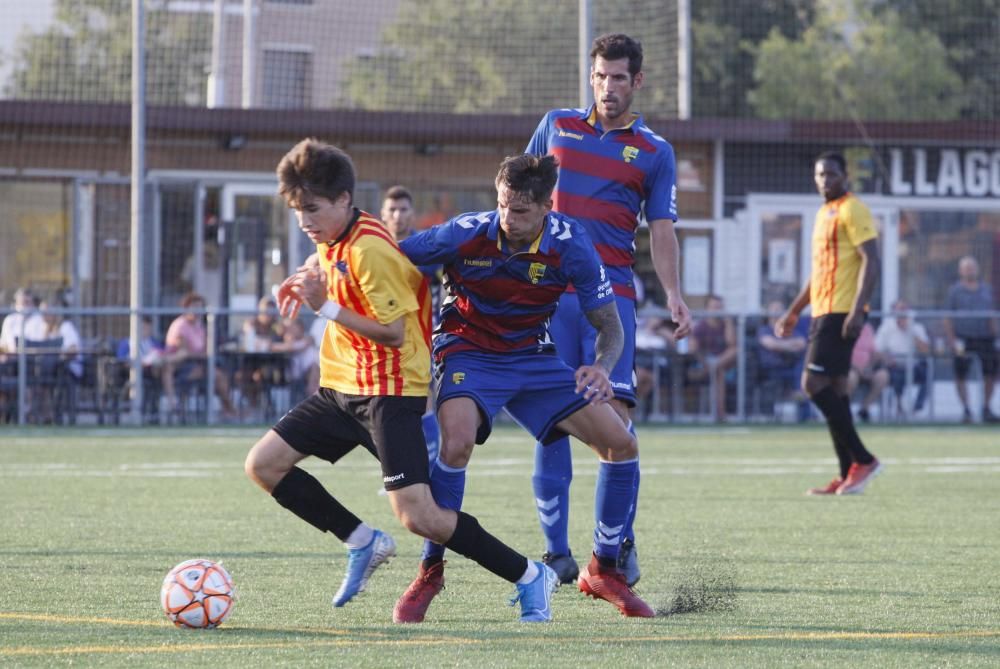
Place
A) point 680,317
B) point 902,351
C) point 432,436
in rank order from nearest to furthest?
point 680,317, point 432,436, point 902,351

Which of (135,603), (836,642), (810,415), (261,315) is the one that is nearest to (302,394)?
(261,315)

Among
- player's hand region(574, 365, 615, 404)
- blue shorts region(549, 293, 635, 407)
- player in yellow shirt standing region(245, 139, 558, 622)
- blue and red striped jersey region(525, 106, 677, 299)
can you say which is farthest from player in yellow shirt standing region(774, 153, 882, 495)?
player in yellow shirt standing region(245, 139, 558, 622)

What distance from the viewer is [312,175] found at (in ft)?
17.3

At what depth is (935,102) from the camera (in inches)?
1427

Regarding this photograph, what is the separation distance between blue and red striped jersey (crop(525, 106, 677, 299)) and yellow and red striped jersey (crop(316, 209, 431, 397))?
1260 mm

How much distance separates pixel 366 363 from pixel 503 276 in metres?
0.61

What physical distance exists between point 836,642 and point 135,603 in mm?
2443

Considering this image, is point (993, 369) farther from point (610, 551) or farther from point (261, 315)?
point (610, 551)

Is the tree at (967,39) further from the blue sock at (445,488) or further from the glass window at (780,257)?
the blue sock at (445,488)

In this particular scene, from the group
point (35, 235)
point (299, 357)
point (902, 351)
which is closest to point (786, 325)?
point (299, 357)

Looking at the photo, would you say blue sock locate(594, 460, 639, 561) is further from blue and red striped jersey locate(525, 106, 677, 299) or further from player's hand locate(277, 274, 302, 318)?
player's hand locate(277, 274, 302, 318)

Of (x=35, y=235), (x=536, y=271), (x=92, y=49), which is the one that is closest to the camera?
(x=536, y=271)

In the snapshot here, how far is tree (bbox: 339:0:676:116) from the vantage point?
24422 millimetres

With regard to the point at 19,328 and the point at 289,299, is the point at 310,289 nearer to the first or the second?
the point at 289,299
